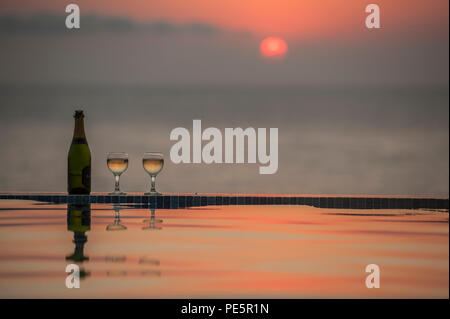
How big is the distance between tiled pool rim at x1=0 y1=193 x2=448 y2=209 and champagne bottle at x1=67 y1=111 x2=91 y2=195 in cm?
34

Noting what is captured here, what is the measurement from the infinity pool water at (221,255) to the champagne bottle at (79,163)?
5.31ft

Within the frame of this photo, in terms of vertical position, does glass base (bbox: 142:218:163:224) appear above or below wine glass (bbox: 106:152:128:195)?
below

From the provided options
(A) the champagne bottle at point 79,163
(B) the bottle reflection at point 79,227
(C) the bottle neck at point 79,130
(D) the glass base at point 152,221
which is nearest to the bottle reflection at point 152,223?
(D) the glass base at point 152,221

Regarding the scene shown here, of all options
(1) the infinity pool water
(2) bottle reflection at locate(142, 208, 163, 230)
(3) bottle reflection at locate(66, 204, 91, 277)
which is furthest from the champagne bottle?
(2) bottle reflection at locate(142, 208, 163, 230)

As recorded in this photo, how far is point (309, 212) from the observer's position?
4.48 meters

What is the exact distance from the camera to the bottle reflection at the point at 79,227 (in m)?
2.49

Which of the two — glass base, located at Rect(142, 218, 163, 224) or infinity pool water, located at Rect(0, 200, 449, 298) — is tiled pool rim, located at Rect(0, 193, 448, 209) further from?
glass base, located at Rect(142, 218, 163, 224)

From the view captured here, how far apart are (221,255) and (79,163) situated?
11.9 ft

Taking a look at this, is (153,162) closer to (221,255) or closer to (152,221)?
(152,221)

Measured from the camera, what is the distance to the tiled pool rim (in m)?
4.89

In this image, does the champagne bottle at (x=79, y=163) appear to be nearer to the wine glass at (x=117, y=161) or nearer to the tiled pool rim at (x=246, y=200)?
the tiled pool rim at (x=246, y=200)

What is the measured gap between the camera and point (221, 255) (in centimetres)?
259
